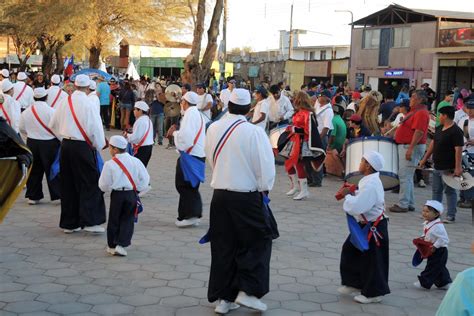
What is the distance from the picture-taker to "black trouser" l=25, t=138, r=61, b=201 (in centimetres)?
909

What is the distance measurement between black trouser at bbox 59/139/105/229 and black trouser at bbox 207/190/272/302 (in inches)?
113

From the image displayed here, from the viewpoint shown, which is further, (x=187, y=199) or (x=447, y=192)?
(x=447, y=192)

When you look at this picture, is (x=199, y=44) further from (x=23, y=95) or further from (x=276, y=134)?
(x=276, y=134)

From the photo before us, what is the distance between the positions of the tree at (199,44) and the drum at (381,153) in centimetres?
1127

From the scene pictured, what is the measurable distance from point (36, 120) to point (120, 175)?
2.58 m

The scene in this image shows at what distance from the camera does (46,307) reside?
5473 millimetres

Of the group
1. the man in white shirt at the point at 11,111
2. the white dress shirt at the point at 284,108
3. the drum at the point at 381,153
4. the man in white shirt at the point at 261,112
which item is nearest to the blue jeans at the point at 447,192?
the drum at the point at 381,153

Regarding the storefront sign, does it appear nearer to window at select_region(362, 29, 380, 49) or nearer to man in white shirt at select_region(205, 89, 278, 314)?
window at select_region(362, 29, 380, 49)

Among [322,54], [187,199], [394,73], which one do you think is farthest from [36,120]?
[322,54]

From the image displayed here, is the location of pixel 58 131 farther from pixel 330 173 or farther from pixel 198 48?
pixel 198 48

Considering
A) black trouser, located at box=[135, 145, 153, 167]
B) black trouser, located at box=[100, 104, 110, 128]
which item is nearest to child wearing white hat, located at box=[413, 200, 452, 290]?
black trouser, located at box=[135, 145, 153, 167]

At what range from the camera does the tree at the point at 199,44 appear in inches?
795

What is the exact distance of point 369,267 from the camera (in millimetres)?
5809

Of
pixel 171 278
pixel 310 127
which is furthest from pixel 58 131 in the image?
pixel 310 127
